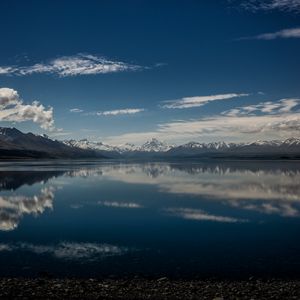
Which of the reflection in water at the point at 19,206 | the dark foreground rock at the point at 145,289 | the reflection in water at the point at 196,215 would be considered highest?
the reflection in water at the point at 19,206

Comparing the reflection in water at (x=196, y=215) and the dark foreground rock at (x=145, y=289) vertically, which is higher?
the reflection in water at (x=196, y=215)

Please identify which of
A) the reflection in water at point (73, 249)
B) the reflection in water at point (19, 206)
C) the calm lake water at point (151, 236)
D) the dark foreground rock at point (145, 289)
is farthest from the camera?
the reflection in water at point (19, 206)

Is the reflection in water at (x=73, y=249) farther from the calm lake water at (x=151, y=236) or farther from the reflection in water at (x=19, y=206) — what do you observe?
the reflection in water at (x=19, y=206)

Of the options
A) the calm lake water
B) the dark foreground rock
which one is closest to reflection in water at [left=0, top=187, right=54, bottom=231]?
the calm lake water

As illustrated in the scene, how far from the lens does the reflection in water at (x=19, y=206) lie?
1537 inches

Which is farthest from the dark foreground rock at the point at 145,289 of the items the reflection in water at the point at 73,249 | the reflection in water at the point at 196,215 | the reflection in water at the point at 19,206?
the reflection in water at the point at 196,215

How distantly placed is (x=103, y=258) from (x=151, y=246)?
4.37m

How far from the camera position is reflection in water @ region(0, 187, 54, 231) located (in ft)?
128

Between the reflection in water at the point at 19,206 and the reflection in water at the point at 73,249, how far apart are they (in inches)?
306

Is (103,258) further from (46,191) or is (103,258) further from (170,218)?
(46,191)

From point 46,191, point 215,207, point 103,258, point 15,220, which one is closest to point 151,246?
point 103,258

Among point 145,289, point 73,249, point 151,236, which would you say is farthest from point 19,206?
point 145,289

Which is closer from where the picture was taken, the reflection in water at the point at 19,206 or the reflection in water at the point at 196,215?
the reflection in water at the point at 19,206

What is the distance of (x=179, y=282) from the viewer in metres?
20.9
